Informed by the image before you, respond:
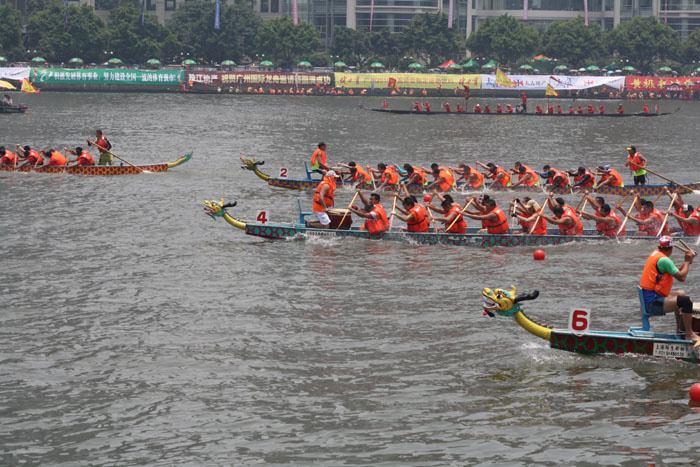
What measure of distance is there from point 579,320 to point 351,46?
126251mm

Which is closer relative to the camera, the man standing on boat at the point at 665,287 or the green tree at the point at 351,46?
the man standing on boat at the point at 665,287

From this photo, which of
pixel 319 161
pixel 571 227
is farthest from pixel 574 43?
pixel 571 227

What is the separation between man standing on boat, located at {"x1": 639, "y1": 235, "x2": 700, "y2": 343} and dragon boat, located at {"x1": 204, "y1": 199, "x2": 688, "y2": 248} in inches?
428

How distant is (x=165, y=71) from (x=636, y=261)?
363 ft

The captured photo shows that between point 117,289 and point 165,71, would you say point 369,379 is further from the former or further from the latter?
point 165,71

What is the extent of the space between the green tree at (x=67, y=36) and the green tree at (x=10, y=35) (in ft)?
6.56

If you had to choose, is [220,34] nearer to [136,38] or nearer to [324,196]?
[136,38]

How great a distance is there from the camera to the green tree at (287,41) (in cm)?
13800

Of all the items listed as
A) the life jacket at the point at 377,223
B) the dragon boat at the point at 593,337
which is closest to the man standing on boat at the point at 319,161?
the life jacket at the point at 377,223

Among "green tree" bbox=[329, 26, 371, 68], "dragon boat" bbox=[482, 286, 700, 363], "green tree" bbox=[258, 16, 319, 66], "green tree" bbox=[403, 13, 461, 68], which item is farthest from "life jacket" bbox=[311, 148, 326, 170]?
"green tree" bbox=[329, 26, 371, 68]

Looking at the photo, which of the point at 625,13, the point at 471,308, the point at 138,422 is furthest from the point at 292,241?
the point at 625,13

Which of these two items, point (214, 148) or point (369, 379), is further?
point (214, 148)

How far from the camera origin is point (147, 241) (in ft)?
101

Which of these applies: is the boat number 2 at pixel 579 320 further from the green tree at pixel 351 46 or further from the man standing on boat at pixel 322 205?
the green tree at pixel 351 46
